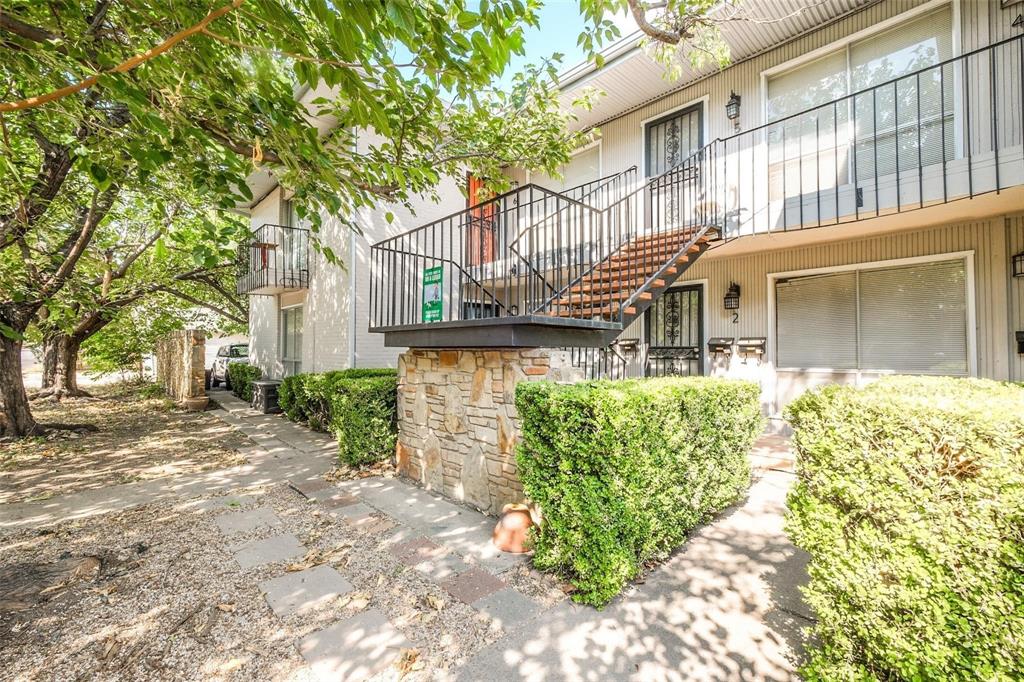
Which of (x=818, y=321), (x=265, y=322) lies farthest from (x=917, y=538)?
(x=265, y=322)

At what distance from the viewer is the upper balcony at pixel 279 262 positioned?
973cm

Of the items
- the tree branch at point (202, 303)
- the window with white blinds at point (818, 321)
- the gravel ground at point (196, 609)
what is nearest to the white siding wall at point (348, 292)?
the gravel ground at point (196, 609)

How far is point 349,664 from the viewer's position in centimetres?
218

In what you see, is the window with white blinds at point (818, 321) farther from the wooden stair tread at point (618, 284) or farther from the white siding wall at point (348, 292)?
the white siding wall at point (348, 292)

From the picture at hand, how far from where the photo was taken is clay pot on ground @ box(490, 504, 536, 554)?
330 cm

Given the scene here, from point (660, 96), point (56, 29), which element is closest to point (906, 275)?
point (660, 96)

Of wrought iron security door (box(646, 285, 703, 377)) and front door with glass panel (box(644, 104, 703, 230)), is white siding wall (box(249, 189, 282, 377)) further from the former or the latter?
wrought iron security door (box(646, 285, 703, 377))

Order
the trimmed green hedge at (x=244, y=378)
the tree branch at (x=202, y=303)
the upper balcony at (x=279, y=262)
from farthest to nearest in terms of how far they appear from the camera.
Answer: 1. the tree branch at (x=202, y=303)
2. the trimmed green hedge at (x=244, y=378)
3. the upper balcony at (x=279, y=262)

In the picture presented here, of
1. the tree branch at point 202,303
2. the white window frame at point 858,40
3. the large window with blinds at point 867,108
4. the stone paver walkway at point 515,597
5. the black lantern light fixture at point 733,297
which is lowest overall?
the stone paver walkway at point 515,597

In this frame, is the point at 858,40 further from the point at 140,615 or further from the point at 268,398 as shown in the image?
the point at 268,398

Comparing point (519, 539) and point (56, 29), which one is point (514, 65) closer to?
point (56, 29)

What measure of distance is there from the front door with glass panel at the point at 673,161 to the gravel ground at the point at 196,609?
19.5ft

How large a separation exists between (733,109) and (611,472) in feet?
21.3

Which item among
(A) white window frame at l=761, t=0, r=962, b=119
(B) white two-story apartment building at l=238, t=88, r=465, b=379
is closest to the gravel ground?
(B) white two-story apartment building at l=238, t=88, r=465, b=379
